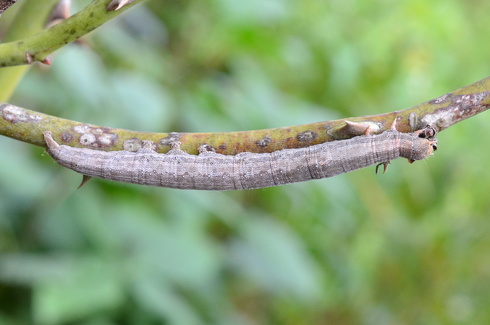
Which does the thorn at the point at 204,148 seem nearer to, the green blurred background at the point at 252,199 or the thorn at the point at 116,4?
the thorn at the point at 116,4

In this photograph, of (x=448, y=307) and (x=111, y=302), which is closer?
(x=111, y=302)

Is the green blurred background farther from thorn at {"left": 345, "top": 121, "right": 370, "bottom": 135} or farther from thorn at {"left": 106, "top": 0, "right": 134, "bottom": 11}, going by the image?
thorn at {"left": 345, "top": 121, "right": 370, "bottom": 135}

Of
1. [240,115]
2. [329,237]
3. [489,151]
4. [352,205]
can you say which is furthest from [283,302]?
[489,151]

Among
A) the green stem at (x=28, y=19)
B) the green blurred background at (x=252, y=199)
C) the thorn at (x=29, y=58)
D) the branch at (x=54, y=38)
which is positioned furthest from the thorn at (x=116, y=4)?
the green blurred background at (x=252, y=199)

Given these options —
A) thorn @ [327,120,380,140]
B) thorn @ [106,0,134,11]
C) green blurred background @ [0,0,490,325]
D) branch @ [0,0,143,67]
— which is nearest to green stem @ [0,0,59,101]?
branch @ [0,0,143,67]

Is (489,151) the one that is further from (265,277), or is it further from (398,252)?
(265,277)
